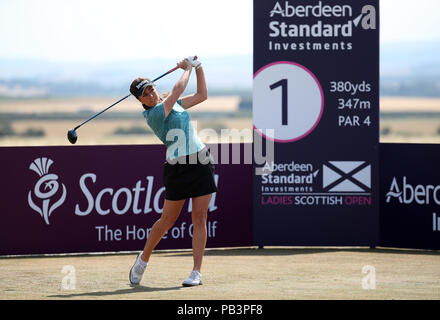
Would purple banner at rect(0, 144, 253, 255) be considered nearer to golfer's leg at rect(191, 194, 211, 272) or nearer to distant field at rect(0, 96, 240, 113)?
golfer's leg at rect(191, 194, 211, 272)

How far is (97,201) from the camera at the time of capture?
1101cm

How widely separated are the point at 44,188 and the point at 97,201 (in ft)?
1.94

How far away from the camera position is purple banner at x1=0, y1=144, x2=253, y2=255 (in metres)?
10.8

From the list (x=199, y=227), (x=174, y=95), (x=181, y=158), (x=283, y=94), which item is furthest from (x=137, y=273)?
(x=283, y=94)

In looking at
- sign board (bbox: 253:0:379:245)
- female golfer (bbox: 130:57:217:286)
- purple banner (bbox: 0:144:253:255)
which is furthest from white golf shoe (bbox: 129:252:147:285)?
sign board (bbox: 253:0:379:245)

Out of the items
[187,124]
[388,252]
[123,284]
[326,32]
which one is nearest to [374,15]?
[326,32]

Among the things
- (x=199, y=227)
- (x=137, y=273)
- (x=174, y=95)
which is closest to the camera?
(x=174, y=95)

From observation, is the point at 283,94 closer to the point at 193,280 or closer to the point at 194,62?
the point at 194,62

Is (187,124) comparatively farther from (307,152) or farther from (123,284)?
(307,152)

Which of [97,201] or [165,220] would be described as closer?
[165,220]

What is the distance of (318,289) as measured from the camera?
26.7ft

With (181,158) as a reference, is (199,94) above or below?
above

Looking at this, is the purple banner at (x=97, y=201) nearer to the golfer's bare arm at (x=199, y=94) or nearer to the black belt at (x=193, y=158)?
the golfer's bare arm at (x=199, y=94)

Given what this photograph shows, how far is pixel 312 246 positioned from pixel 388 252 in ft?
2.97
